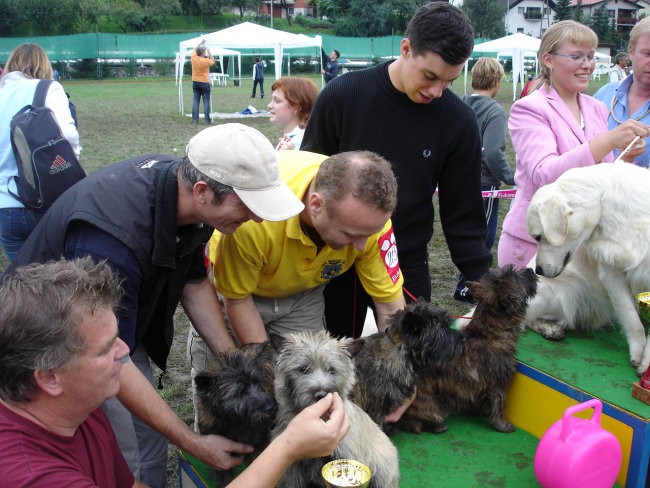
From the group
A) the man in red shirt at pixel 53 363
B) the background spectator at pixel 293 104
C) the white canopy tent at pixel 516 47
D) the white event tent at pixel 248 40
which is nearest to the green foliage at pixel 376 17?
the white canopy tent at pixel 516 47

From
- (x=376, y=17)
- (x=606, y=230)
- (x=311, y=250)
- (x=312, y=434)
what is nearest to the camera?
(x=312, y=434)

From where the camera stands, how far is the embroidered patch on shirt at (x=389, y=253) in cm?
300

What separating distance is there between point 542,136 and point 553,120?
0.14 meters

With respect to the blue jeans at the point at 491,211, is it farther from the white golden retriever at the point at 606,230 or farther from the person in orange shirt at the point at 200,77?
the person in orange shirt at the point at 200,77

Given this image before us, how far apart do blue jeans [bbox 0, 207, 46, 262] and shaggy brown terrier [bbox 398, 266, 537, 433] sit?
11.4 ft

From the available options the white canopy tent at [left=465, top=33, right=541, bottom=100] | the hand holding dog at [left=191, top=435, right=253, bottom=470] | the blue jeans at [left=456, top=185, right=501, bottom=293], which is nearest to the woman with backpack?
the hand holding dog at [left=191, top=435, right=253, bottom=470]

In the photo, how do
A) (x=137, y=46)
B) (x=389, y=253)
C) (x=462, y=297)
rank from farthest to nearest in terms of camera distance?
(x=137, y=46) → (x=462, y=297) → (x=389, y=253)

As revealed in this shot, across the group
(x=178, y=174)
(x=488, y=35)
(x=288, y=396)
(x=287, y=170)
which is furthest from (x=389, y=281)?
(x=488, y=35)

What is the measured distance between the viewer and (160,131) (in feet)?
58.3

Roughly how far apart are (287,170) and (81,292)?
57.6 inches

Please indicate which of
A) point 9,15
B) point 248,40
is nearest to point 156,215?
point 248,40

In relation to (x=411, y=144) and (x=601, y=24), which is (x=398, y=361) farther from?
(x=601, y=24)

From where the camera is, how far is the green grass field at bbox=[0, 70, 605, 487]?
5.40m

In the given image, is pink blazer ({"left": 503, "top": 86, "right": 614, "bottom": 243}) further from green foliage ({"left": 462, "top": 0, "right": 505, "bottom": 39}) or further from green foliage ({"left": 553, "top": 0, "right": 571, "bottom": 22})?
green foliage ({"left": 462, "top": 0, "right": 505, "bottom": 39})
